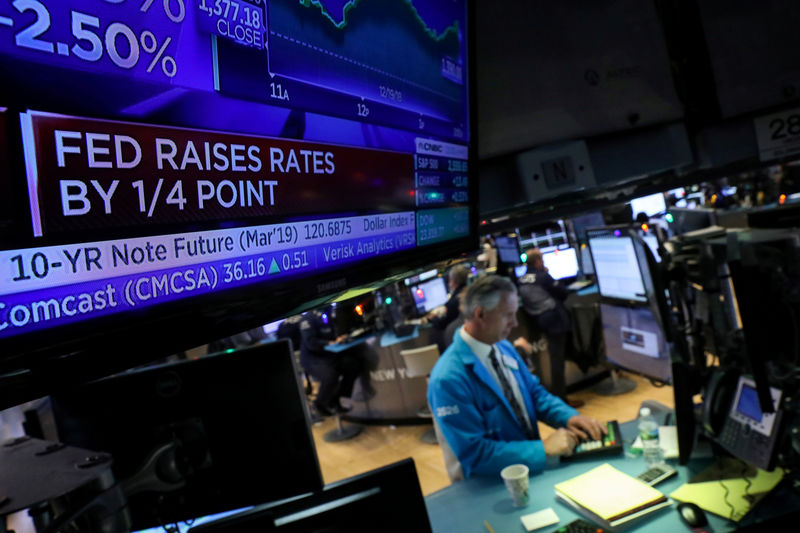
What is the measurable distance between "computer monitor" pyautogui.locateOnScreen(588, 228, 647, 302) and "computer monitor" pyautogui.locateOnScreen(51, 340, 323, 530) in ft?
5.12

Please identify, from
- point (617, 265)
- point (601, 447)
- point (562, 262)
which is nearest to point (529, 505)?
point (601, 447)

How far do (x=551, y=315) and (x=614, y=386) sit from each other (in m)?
1.10

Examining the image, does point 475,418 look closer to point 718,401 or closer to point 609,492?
point 609,492

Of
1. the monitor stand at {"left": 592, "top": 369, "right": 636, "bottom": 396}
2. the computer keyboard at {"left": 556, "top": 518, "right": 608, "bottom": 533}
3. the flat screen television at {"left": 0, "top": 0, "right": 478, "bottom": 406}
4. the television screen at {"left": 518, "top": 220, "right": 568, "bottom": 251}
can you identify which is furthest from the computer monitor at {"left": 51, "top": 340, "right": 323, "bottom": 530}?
→ the television screen at {"left": 518, "top": 220, "right": 568, "bottom": 251}

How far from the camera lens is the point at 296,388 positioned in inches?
61.1

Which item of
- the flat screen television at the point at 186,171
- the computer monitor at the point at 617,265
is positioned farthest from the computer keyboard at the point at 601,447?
the flat screen television at the point at 186,171

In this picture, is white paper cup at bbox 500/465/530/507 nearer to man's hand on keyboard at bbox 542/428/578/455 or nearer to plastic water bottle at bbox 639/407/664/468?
man's hand on keyboard at bbox 542/428/578/455

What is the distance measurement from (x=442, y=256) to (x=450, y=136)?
316 mm

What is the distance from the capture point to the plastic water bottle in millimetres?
2178

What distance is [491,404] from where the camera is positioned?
2.61 m

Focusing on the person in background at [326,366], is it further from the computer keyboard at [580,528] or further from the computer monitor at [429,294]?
the computer keyboard at [580,528]

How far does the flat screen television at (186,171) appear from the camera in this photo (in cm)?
60

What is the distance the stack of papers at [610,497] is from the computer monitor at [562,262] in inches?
219

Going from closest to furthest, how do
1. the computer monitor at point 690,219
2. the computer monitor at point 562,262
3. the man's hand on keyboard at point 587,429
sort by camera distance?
1. the man's hand on keyboard at point 587,429
2. the computer monitor at point 690,219
3. the computer monitor at point 562,262
